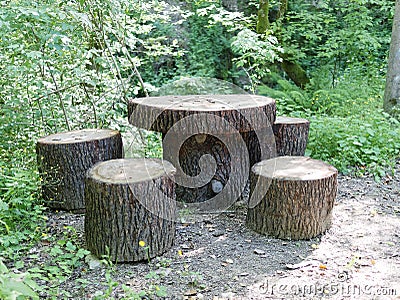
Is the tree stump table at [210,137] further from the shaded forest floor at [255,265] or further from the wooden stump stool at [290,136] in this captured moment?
the shaded forest floor at [255,265]

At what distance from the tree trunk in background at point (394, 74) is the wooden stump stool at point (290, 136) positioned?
7.97 ft

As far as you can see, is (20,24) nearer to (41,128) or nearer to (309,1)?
(41,128)

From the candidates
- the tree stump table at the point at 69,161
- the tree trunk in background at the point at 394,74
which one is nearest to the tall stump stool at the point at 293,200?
the tree stump table at the point at 69,161

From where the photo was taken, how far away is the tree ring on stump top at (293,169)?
11.0ft

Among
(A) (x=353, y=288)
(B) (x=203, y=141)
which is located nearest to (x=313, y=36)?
(B) (x=203, y=141)

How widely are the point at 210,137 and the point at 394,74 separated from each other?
3.80 metres

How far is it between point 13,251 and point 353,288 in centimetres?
236

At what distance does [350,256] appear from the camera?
3.18m

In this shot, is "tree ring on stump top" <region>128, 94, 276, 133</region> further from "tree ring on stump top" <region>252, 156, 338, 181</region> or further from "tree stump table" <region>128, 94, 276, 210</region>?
"tree ring on stump top" <region>252, 156, 338, 181</region>

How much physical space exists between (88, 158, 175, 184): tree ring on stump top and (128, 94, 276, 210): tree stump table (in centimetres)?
40

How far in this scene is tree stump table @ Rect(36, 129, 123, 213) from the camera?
3.92m

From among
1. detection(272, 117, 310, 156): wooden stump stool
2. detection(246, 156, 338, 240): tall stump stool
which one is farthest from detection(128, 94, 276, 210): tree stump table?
detection(246, 156, 338, 240): tall stump stool

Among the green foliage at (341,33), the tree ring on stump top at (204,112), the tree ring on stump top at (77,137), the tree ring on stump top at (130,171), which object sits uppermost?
the green foliage at (341,33)

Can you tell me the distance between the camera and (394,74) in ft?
21.0
